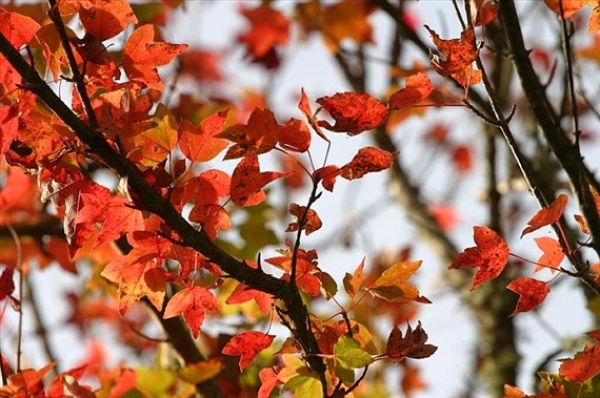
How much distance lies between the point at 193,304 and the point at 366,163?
223 millimetres

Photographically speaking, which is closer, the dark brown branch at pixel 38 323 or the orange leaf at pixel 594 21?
the orange leaf at pixel 594 21

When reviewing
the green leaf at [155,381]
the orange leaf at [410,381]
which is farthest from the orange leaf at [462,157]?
the green leaf at [155,381]

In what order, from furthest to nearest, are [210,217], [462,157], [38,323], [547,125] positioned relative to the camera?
1. [462,157]
2. [38,323]
3. [547,125]
4. [210,217]

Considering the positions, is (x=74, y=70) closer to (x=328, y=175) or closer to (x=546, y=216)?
(x=328, y=175)

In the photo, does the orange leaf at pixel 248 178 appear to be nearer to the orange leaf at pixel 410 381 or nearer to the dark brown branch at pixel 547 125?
the dark brown branch at pixel 547 125

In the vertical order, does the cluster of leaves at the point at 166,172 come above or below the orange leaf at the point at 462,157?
below

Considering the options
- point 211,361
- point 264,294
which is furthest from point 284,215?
point 264,294

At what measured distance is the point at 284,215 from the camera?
285 cm

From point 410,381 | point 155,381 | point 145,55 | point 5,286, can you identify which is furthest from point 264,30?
point 145,55

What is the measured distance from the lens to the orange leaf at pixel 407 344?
2.71 ft

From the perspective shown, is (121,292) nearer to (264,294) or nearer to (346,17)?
(264,294)

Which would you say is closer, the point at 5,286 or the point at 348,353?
the point at 348,353

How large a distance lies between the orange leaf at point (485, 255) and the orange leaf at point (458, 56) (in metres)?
0.15

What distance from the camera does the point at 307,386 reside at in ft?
2.78
